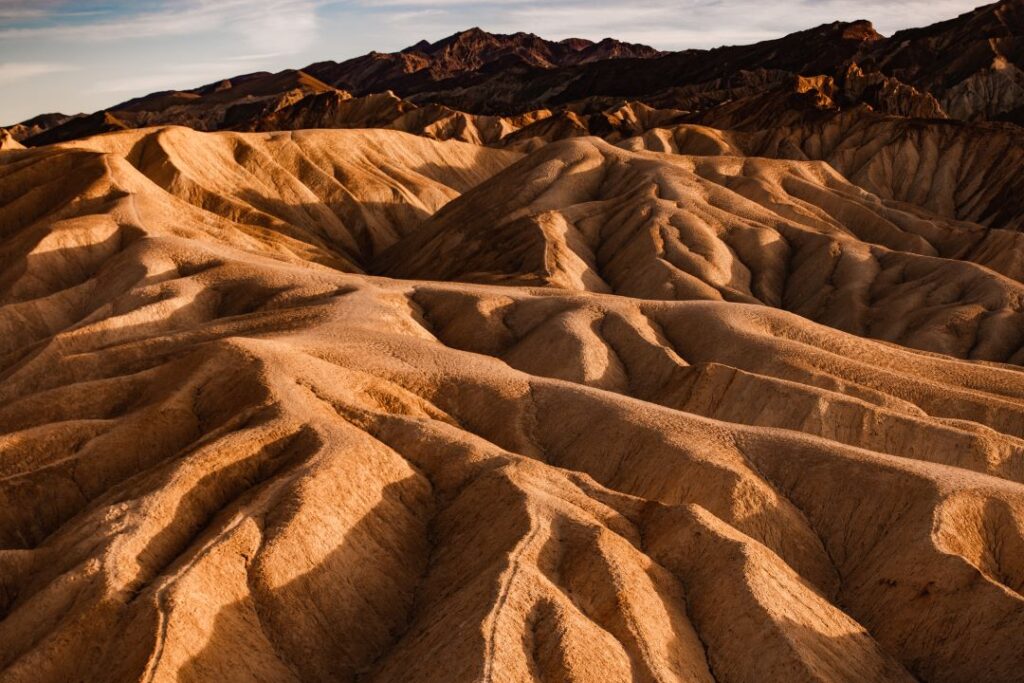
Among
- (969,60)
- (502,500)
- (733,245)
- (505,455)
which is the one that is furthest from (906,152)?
(502,500)

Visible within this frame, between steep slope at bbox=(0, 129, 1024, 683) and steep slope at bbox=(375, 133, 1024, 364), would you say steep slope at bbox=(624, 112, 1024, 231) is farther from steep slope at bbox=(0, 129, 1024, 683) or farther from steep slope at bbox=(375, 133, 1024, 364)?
steep slope at bbox=(0, 129, 1024, 683)

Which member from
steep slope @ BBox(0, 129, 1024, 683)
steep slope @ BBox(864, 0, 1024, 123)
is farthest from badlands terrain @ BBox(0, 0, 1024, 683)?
steep slope @ BBox(864, 0, 1024, 123)

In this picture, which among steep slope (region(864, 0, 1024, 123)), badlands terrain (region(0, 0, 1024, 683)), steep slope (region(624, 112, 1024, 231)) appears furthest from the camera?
steep slope (region(864, 0, 1024, 123))

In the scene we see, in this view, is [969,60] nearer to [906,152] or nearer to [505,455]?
[906,152]

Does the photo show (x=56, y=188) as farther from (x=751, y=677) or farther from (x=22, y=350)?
(x=751, y=677)

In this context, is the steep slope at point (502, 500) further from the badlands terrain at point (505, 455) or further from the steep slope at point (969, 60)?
the steep slope at point (969, 60)

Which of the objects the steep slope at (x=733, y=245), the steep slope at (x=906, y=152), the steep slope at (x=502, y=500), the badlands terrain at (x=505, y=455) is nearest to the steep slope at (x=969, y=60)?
the steep slope at (x=906, y=152)
